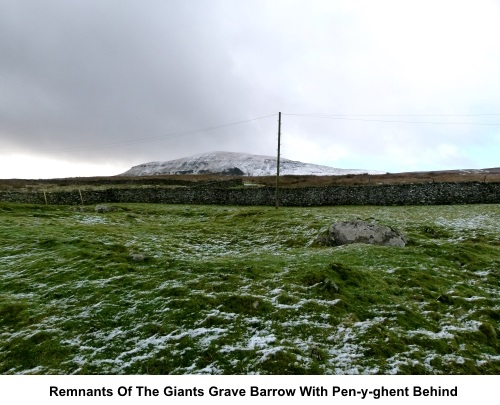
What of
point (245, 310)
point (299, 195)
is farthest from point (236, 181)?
point (245, 310)

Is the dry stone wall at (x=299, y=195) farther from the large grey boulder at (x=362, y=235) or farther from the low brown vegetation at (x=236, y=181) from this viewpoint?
the large grey boulder at (x=362, y=235)

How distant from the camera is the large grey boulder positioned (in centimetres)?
1794

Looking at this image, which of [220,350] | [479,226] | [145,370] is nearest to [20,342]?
[145,370]

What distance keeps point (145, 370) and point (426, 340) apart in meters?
6.96

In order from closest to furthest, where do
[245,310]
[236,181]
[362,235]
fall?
[245,310]
[362,235]
[236,181]

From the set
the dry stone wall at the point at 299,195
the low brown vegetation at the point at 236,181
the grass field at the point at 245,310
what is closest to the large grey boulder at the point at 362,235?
the grass field at the point at 245,310

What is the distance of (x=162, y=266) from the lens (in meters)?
13.2

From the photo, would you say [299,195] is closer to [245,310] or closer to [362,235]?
[362,235]

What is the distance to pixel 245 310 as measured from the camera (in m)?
9.62

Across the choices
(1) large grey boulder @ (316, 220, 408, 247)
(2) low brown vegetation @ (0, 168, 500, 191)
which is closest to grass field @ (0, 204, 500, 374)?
(1) large grey boulder @ (316, 220, 408, 247)

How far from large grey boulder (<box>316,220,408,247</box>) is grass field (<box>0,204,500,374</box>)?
1301mm

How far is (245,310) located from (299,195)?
111 ft

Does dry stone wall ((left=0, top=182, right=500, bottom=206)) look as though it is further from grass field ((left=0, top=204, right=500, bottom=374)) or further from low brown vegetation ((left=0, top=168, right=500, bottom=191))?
grass field ((left=0, top=204, right=500, bottom=374))
